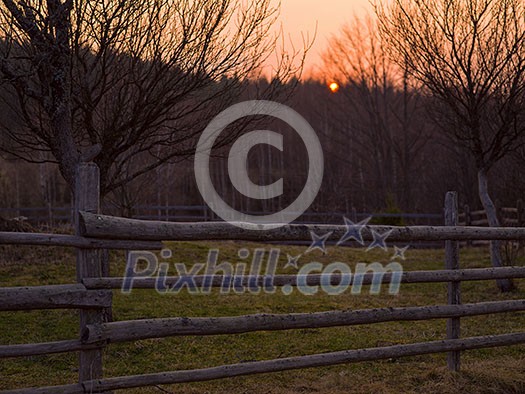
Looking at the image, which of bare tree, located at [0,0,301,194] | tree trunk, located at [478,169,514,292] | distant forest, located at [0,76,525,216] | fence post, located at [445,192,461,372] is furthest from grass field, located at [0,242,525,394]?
distant forest, located at [0,76,525,216]

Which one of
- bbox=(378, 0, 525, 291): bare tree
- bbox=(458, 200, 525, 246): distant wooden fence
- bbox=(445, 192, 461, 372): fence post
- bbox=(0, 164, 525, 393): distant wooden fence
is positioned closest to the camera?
bbox=(0, 164, 525, 393): distant wooden fence

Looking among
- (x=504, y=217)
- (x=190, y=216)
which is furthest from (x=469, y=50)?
(x=190, y=216)

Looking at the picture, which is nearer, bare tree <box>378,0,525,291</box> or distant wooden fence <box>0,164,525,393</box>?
distant wooden fence <box>0,164,525,393</box>

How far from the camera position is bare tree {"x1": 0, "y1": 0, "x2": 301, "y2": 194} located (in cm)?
741

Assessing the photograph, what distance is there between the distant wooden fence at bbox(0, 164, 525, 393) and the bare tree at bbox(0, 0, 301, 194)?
2.84m

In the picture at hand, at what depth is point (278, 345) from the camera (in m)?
8.34

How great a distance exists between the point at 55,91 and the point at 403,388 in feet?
17.3

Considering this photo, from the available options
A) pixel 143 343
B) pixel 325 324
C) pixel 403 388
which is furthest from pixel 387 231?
pixel 143 343

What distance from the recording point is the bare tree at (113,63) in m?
7.41

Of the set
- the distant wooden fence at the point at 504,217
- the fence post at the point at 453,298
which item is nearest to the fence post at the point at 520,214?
the distant wooden fence at the point at 504,217

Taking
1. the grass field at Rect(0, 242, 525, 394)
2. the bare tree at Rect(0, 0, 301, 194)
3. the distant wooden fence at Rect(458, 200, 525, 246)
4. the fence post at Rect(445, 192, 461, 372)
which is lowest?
the grass field at Rect(0, 242, 525, 394)

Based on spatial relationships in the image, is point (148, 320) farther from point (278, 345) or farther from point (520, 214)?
point (520, 214)

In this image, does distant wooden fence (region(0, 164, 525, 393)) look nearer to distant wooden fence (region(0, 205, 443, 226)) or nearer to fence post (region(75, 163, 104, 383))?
fence post (region(75, 163, 104, 383))

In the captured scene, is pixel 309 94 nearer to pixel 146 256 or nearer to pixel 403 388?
pixel 146 256
